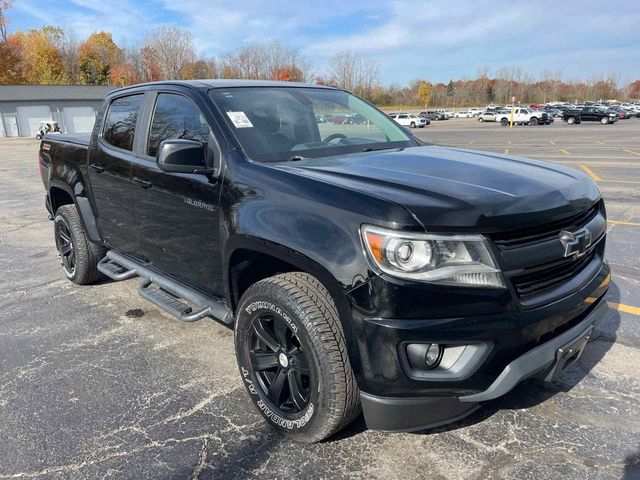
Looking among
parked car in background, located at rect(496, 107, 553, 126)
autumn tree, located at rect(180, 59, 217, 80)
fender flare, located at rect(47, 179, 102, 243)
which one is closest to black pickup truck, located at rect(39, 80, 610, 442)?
fender flare, located at rect(47, 179, 102, 243)

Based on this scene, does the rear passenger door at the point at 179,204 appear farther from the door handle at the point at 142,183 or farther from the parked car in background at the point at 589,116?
the parked car in background at the point at 589,116

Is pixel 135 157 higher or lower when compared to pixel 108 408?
higher

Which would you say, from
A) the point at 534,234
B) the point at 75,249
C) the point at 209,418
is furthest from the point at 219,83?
the point at 75,249

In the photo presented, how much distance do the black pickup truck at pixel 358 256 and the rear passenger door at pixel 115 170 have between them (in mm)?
298

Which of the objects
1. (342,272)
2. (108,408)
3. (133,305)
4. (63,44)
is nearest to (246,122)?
(342,272)

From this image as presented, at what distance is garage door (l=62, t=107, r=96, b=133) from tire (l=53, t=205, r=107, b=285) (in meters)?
55.4

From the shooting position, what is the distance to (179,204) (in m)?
3.43

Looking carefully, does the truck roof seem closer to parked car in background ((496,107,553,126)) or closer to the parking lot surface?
the parking lot surface

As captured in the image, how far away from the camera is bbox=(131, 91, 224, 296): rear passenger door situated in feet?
10.5

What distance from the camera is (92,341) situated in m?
4.13

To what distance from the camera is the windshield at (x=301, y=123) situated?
127 inches

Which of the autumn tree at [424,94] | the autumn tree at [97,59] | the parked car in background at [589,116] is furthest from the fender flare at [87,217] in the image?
the autumn tree at [424,94]

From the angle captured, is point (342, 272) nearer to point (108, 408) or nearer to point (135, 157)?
point (108, 408)

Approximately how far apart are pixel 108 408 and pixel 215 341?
3.38 ft
